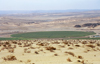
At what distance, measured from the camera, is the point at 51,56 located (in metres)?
11.9

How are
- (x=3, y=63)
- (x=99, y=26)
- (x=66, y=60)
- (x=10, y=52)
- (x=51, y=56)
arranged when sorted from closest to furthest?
(x=3, y=63) < (x=66, y=60) < (x=51, y=56) < (x=10, y=52) < (x=99, y=26)

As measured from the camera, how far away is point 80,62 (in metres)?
10.1

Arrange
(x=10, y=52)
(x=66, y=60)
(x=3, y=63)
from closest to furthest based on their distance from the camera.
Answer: (x=3, y=63), (x=66, y=60), (x=10, y=52)

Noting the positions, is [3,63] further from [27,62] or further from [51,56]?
[51,56]

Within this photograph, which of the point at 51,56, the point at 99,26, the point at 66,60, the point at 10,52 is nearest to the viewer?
the point at 66,60

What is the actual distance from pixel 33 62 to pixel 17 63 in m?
0.96

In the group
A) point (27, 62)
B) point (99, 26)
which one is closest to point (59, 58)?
point (27, 62)

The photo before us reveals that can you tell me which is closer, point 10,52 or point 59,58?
point 59,58

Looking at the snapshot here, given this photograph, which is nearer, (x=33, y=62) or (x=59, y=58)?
(x=33, y=62)

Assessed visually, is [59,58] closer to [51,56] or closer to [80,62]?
[51,56]

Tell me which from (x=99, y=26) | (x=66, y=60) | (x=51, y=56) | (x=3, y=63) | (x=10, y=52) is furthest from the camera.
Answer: (x=99, y=26)

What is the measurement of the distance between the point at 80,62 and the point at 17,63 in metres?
3.70

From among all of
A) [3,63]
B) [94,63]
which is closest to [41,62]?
[3,63]

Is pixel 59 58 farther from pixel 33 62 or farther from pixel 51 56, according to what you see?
pixel 33 62
